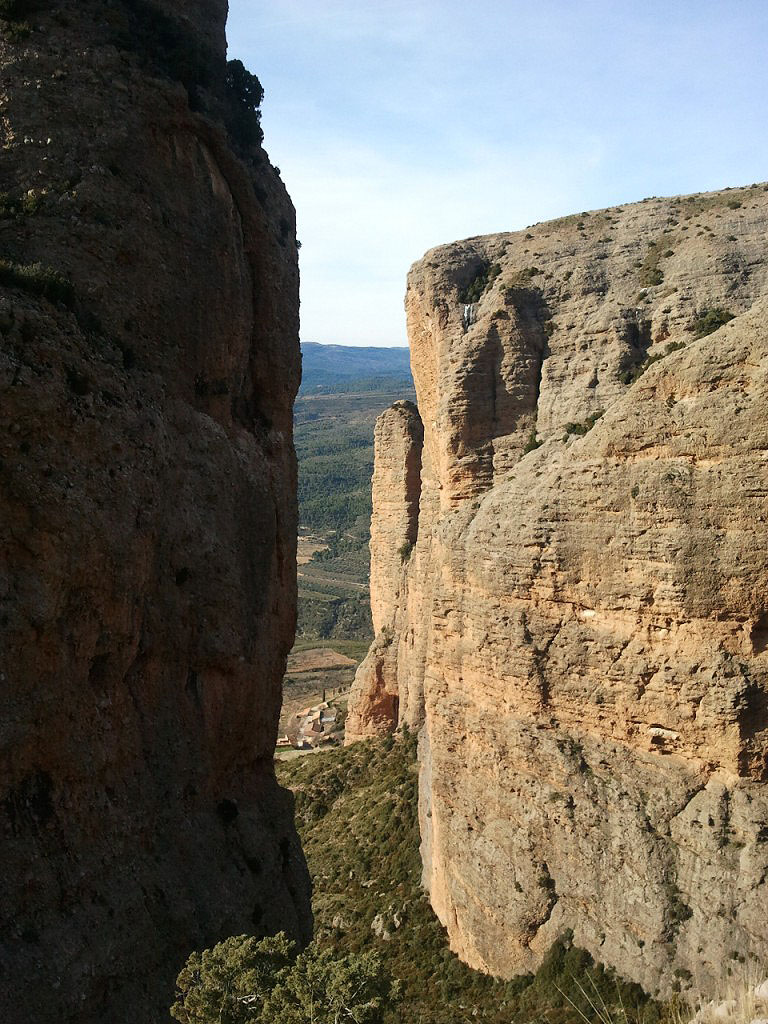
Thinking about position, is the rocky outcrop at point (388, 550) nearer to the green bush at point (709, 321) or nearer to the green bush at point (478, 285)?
the green bush at point (478, 285)

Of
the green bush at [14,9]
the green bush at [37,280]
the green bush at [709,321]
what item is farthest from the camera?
the green bush at [709,321]

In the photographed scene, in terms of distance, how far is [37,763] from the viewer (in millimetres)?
11648

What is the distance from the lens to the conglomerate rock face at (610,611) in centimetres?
1997

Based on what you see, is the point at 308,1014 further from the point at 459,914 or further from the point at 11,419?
the point at 459,914

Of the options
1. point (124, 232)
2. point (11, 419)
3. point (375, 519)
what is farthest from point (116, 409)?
point (375, 519)

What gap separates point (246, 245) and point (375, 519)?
29208 millimetres

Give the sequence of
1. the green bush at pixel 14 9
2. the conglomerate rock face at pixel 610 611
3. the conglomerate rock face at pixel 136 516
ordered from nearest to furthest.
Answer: the conglomerate rock face at pixel 136 516 → the green bush at pixel 14 9 → the conglomerate rock face at pixel 610 611

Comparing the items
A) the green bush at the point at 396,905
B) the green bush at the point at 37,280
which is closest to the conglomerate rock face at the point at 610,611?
the green bush at the point at 396,905

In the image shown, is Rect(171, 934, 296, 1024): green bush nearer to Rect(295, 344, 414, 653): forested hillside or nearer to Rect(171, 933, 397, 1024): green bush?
Rect(171, 933, 397, 1024): green bush

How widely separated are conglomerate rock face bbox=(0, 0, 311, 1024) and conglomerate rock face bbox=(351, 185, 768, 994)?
7.62 meters

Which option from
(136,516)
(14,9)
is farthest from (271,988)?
(14,9)

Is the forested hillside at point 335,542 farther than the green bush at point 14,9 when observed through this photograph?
Yes

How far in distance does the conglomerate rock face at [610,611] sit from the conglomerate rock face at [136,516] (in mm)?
7620

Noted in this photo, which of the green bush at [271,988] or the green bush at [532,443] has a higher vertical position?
the green bush at [532,443]
